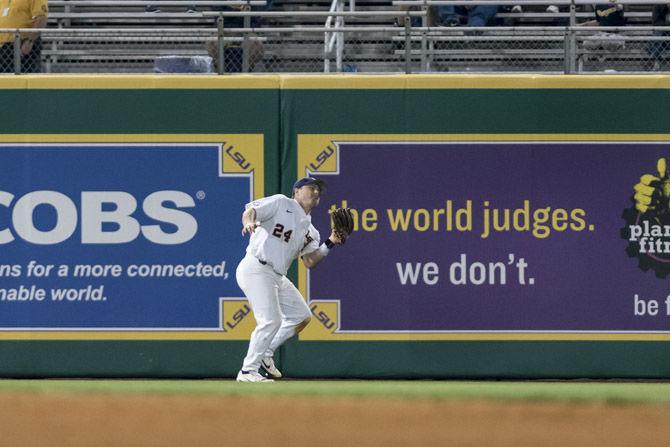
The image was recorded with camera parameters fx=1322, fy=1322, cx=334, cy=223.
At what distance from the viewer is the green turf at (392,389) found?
9.63m

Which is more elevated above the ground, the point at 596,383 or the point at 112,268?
the point at 112,268

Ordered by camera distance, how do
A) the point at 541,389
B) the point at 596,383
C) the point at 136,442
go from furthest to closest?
the point at 596,383 < the point at 541,389 < the point at 136,442

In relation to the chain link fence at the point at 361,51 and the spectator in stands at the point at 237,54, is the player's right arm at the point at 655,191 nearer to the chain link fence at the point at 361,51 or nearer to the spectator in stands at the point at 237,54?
the chain link fence at the point at 361,51

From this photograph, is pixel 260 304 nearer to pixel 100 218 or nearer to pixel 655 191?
pixel 100 218

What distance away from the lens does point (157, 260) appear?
1198 centimetres

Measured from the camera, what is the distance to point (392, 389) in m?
10.4

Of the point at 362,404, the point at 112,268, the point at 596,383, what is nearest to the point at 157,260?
the point at 112,268

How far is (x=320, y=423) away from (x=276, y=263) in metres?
2.58

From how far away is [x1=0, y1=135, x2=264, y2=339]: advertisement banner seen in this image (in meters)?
11.9

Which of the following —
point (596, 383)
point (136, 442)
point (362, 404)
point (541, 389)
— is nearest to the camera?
point (136, 442)

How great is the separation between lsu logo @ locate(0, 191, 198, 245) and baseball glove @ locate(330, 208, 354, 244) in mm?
1349

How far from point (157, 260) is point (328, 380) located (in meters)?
1.89

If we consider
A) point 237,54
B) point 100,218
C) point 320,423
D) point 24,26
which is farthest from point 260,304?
point 24,26

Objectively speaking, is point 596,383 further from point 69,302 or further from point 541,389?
point 69,302
